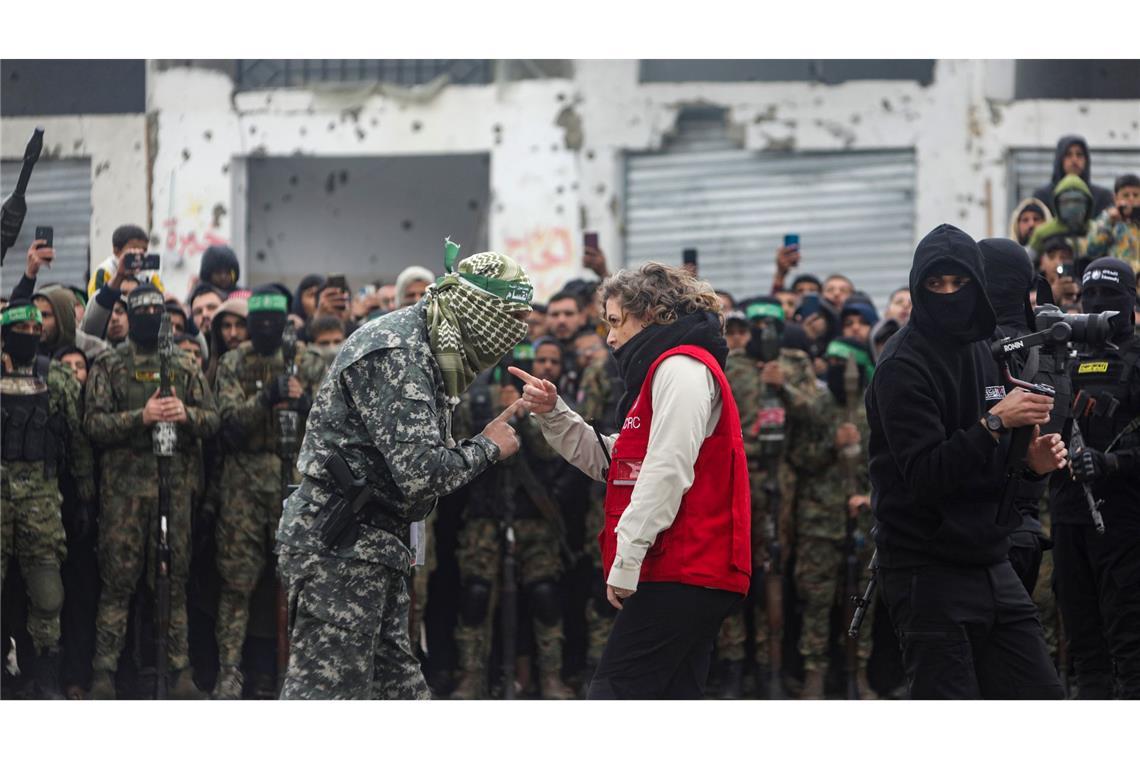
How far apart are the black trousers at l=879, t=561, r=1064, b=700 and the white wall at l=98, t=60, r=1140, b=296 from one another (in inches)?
347

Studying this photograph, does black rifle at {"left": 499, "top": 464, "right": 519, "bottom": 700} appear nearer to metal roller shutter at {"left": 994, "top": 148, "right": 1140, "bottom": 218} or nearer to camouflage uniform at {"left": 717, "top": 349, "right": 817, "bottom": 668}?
camouflage uniform at {"left": 717, "top": 349, "right": 817, "bottom": 668}

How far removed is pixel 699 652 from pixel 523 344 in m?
4.06

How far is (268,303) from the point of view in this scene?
8.02 meters

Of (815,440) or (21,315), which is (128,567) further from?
(815,440)

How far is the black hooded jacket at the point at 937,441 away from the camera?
173 inches

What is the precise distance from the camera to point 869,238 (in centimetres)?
1323

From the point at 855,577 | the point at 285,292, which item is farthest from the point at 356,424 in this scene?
the point at 855,577

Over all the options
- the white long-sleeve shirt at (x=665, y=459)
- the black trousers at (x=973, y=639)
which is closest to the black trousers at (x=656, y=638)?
the white long-sleeve shirt at (x=665, y=459)

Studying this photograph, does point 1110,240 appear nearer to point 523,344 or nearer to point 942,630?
point 523,344

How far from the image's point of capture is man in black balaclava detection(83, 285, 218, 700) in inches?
299

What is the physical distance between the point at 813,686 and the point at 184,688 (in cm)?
344

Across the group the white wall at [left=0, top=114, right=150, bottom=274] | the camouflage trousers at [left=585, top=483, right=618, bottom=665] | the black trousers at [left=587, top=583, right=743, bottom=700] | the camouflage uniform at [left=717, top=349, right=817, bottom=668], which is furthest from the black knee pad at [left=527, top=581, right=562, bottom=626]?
the white wall at [left=0, top=114, right=150, bottom=274]

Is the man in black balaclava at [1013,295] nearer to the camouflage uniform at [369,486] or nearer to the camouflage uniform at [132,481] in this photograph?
the camouflage uniform at [369,486]

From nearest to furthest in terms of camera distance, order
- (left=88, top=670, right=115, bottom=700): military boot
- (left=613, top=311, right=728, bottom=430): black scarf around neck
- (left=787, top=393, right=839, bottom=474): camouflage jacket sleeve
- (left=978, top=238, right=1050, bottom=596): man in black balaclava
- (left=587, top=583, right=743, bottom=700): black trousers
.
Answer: (left=587, top=583, right=743, bottom=700): black trousers → (left=613, top=311, right=728, bottom=430): black scarf around neck → (left=978, top=238, right=1050, bottom=596): man in black balaclava → (left=88, top=670, right=115, bottom=700): military boot → (left=787, top=393, right=839, bottom=474): camouflage jacket sleeve
